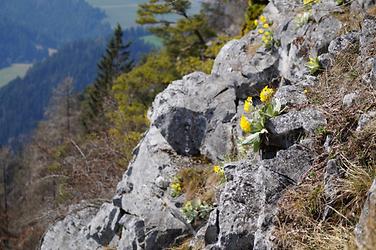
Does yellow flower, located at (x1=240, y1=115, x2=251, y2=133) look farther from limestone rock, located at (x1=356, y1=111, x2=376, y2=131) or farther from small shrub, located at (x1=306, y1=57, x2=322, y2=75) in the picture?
small shrub, located at (x1=306, y1=57, x2=322, y2=75)

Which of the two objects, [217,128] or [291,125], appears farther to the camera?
[217,128]

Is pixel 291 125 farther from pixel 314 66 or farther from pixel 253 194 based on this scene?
pixel 314 66

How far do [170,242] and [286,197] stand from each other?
9.06ft

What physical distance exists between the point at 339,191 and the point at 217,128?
3.83m

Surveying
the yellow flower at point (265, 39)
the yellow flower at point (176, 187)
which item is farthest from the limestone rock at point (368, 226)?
the yellow flower at point (265, 39)

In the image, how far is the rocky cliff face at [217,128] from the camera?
15.1ft

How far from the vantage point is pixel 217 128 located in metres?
7.23

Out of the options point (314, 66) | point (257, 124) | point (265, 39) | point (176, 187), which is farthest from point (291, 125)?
point (265, 39)

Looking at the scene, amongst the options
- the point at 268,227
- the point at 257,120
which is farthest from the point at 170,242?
the point at 268,227

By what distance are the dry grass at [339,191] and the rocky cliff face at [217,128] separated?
0.26m

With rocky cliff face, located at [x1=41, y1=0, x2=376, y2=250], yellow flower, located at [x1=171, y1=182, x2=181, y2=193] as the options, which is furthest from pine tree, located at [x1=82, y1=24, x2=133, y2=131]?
yellow flower, located at [x1=171, y1=182, x2=181, y2=193]

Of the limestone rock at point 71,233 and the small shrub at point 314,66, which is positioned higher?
the small shrub at point 314,66

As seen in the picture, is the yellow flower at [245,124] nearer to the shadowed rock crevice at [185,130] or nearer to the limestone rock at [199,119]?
the limestone rock at [199,119]

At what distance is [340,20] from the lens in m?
6.56
